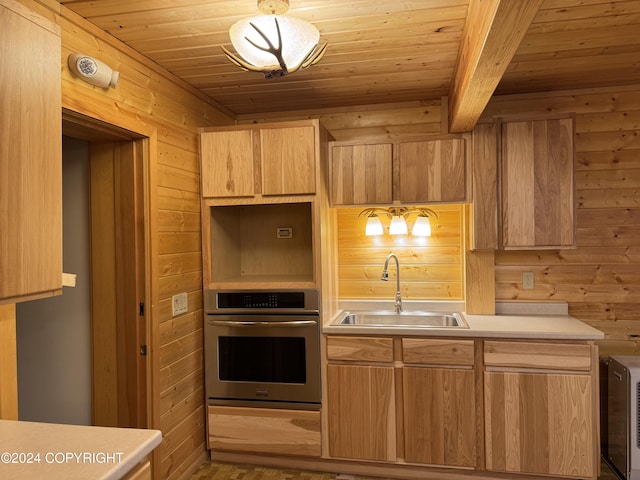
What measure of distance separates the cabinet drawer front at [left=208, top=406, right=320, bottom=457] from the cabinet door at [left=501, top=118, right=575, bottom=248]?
1.68 m

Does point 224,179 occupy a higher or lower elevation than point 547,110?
lower

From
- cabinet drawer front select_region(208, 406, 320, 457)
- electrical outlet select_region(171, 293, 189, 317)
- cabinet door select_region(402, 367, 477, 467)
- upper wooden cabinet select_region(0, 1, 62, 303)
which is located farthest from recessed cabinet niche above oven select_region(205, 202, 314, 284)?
upper wooden cabinet select_region(0, 1, 62, 303)

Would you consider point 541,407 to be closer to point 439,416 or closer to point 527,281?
point 439,416

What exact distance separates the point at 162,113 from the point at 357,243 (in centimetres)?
159

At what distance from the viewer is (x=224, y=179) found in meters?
2.77

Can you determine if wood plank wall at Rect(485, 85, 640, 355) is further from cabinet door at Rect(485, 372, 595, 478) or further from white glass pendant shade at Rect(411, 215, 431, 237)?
white glass pendant shade at Rect(411, 215, 431, 237)

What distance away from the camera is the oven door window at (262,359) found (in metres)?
2.70

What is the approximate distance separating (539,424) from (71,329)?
105 inches

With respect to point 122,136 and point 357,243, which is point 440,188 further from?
point 122,136

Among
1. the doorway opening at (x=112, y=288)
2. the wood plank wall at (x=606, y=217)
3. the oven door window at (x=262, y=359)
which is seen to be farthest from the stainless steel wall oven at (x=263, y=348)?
the wood plank wall at (x=606, y=217)

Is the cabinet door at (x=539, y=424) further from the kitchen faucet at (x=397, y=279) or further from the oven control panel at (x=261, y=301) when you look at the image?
the oven control panel at (x=261, y=301)

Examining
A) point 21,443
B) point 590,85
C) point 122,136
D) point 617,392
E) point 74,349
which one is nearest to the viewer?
point 21,443

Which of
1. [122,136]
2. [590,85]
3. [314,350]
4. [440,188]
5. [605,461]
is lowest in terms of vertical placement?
[605,461]

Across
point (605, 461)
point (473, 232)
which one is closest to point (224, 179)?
point (473, 232)
